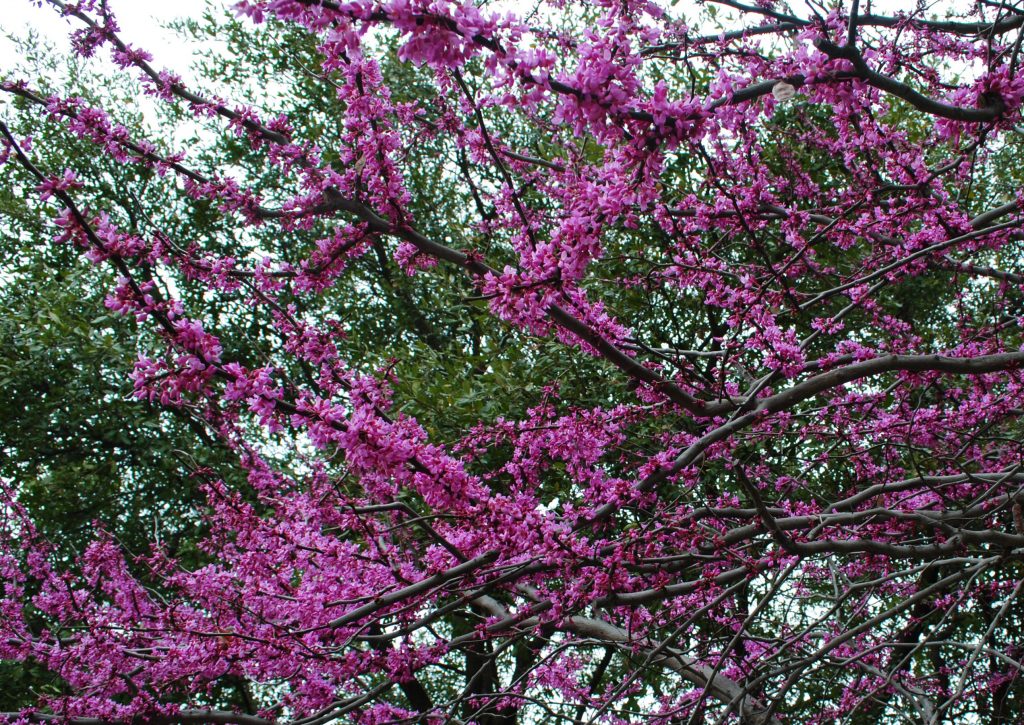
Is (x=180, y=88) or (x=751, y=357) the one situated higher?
(x=751, y=357)

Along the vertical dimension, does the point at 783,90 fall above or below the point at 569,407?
below

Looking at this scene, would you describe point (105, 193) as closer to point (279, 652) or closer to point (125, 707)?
point (125, 707)

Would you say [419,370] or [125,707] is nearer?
[125,707]

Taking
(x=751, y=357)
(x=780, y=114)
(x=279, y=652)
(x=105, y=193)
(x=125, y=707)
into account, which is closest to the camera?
(x=279, y=652)

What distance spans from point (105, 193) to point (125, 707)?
8.57 m

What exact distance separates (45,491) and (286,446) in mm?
2498

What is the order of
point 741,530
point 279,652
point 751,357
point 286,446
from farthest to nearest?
point 286,446 → point 751,357 → point 741,530 → point 279,652

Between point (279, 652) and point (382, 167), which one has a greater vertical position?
point (382, 167)

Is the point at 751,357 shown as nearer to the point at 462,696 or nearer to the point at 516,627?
the point at 516,627

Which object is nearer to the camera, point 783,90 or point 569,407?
point 783,90

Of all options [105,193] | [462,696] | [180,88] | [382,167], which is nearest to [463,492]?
[462,696]

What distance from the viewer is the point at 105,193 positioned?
1085 cm

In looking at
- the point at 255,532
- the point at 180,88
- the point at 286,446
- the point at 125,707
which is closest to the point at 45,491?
the point at 286,446

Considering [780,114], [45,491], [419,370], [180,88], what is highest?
[780,114]
